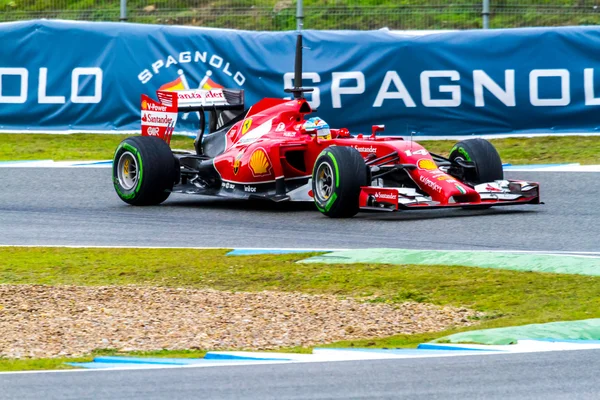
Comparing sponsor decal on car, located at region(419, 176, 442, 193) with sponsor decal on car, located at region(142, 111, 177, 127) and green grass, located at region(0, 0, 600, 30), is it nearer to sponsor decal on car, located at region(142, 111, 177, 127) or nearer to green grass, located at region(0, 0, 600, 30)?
sponsor decal on car, located at region(142, 111, 177, 127)

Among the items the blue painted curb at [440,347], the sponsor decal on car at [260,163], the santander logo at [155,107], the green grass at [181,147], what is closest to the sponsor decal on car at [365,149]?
the sponsor decal on car at [260,163]

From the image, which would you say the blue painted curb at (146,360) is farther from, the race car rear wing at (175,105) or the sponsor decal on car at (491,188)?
the race car rear wing at (175,105)

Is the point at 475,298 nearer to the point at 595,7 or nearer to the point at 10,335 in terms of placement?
the point at 10,335

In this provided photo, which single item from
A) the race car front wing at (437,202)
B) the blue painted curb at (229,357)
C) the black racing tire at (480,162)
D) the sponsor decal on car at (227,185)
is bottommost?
the blue painted curb at (229,357)

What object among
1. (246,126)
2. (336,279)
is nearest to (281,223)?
(246,126)

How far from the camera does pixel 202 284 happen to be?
9.34 meters

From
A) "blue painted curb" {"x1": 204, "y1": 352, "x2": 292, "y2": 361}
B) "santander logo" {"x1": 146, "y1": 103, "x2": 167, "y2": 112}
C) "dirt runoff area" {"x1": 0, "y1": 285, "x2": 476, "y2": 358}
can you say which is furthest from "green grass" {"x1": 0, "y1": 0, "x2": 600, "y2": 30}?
"blue painted curb" {"x1": 204, "y1": 352, "x2": 292, "y2": 361}

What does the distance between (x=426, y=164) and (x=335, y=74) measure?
20.8 feet

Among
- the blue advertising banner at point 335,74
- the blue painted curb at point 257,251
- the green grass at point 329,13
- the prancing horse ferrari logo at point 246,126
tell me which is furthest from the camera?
the green grass at point 329,13

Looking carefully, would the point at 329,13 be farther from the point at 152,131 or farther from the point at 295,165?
the point at 295,165

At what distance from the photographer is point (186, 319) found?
797cm

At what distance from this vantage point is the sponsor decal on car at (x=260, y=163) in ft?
43.7

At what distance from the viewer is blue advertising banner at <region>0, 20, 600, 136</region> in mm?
17984

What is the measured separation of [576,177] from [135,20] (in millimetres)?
8924
